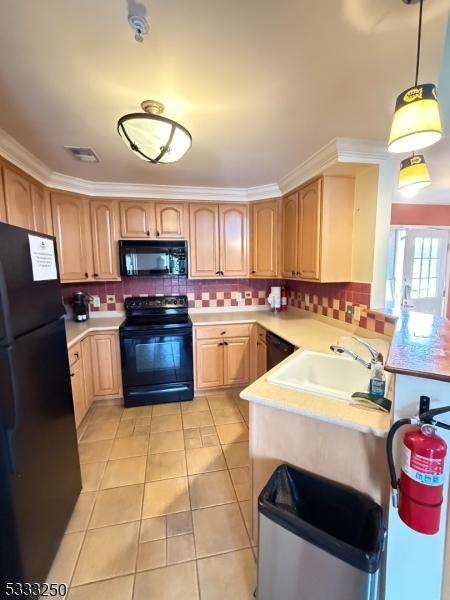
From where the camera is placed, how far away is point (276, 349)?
2.46 m

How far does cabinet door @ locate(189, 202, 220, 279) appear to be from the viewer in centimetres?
310

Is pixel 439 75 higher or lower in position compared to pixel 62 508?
higher

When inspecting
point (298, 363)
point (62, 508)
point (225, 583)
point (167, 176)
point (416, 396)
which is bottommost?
point (225, 583)

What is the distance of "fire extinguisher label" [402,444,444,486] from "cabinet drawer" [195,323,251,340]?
2248 millimetres

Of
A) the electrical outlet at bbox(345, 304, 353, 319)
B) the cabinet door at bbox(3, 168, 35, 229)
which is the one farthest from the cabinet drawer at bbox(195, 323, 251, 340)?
the cabinet door at bbox(3, 168, 35, 229)

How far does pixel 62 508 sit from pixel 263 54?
7.98 ft

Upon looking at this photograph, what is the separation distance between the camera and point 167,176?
2623mm

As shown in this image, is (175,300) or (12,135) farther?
(175,300)

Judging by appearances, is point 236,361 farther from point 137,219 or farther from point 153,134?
point 153,134

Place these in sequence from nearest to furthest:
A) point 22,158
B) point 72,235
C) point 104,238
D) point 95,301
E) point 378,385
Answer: point 378,385 < point 22,158 < point 72,235 < point 104,238 < point 95,301

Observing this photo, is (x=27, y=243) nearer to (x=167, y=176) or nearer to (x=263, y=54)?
(x=263, y=54)

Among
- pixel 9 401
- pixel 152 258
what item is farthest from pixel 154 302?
pixel 9 401

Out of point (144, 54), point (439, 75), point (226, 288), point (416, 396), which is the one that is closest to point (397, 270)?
point (226, 288)

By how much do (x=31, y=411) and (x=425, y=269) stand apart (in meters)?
5.20
